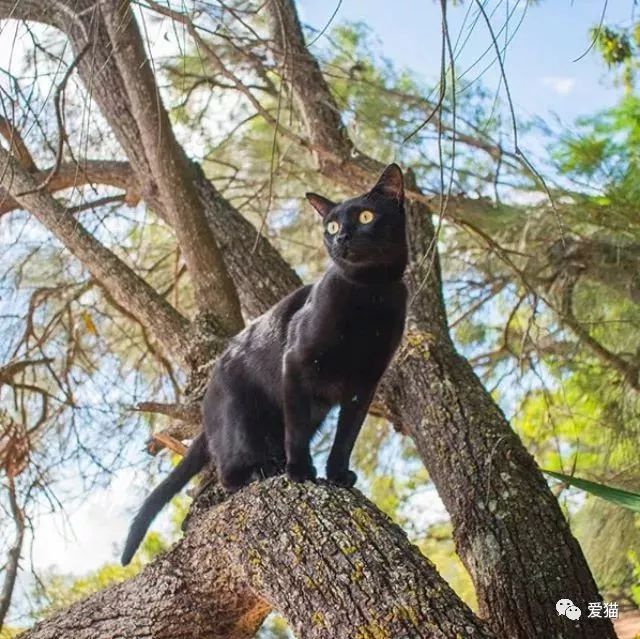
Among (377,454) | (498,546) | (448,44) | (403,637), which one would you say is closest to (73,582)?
(377,454)

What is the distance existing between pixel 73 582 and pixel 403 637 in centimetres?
260

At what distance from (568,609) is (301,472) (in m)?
0.75

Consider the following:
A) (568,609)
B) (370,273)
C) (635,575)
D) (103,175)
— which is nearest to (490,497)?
(568,609)

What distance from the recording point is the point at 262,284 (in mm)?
3367

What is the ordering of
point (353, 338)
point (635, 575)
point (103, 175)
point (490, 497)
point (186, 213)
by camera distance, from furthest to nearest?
point (103, 175) → point (635, 575) → point (186, 213) → point (490, 497) → point (353, 338)

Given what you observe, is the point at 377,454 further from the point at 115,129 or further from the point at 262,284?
the point at 115,129

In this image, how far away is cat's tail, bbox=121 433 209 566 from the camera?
8.41 ft

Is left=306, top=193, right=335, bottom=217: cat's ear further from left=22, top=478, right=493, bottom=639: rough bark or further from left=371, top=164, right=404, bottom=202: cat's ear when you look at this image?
left=22, top=478, right=493, bottom=639: rough bark

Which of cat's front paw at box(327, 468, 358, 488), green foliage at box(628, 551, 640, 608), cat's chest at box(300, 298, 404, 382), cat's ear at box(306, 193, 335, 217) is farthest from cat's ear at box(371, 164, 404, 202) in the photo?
green foliage at box(628, 551, 640, 608)

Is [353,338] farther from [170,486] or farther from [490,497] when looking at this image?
[170,486]

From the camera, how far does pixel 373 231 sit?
233 centimetres

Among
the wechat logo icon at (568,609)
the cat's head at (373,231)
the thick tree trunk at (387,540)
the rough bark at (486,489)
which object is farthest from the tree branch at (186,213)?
the wechat logo icon at (568,609)

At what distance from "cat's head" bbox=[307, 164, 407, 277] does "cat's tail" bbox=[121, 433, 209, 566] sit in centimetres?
75

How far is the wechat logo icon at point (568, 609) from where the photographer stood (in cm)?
221
